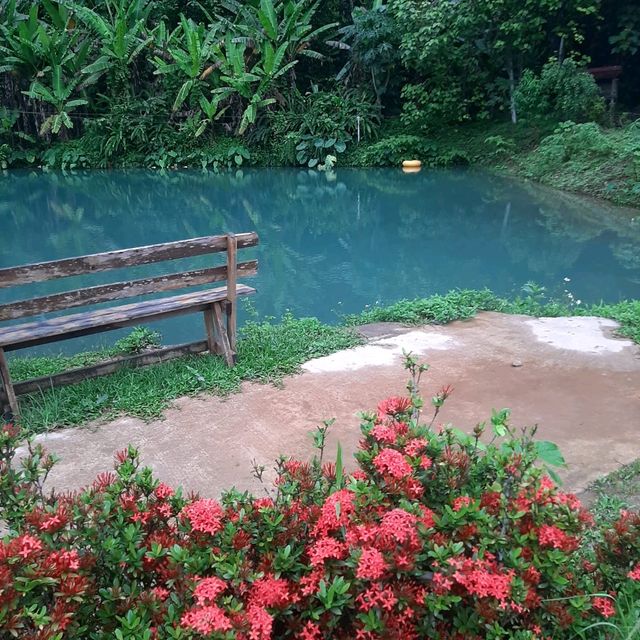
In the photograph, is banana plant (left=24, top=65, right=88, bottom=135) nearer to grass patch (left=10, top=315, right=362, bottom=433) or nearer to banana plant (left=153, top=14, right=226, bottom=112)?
banana plant (left=153, top=14, right=226, bottom=112)

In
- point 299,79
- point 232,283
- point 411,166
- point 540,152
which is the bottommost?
A: point 411,166

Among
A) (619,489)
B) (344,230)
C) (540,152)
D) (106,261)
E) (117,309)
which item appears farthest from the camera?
(540,152)

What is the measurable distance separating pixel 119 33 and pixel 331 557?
17497 mm

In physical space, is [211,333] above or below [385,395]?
above

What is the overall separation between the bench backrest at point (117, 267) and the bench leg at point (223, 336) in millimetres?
149

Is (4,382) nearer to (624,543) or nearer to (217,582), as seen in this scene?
(217,582)

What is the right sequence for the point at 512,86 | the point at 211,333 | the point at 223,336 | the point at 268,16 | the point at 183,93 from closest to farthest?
the point at 223,336 < the point at 211,333 < the point at 512,86 < the point at 268,16 < the point at 183,93

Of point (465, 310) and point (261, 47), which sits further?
point (261, 47)

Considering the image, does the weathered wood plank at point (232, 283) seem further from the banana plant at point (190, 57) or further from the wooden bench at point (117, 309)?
the banana plant at point (190, 57)

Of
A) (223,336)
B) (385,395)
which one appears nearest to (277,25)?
(223,336)

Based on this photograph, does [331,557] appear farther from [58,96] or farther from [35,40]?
[35,40]

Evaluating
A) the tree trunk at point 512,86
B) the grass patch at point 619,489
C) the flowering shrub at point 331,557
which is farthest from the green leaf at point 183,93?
the flowering shrub at point 331,557

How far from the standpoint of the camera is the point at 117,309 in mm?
4367

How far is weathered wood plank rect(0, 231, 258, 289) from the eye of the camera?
3.74 m
